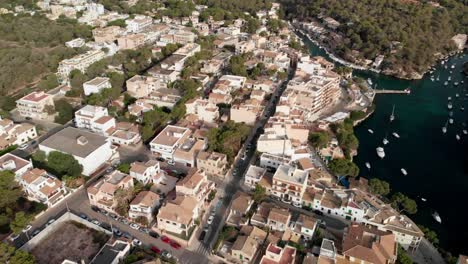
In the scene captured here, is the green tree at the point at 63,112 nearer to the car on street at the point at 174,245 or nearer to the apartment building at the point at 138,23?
the car on street at the point at 174,245

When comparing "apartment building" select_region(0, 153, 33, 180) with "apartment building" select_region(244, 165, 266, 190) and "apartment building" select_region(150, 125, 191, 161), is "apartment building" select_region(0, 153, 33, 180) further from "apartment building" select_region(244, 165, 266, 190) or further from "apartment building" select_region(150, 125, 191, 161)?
"apartment building" select_region(244, 165, 266, 190)

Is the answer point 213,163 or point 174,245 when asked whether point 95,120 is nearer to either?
point 213,163

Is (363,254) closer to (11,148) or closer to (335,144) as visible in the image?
(335,144)

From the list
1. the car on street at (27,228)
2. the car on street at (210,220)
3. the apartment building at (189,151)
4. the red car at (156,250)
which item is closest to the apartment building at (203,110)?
the apartment building at (189,151)

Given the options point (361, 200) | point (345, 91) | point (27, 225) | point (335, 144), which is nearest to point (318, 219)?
point (361, 200)

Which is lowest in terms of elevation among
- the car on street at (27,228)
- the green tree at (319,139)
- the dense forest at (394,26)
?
the car on street at (27,228)

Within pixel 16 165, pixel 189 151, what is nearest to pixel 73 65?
pixel 16 165
